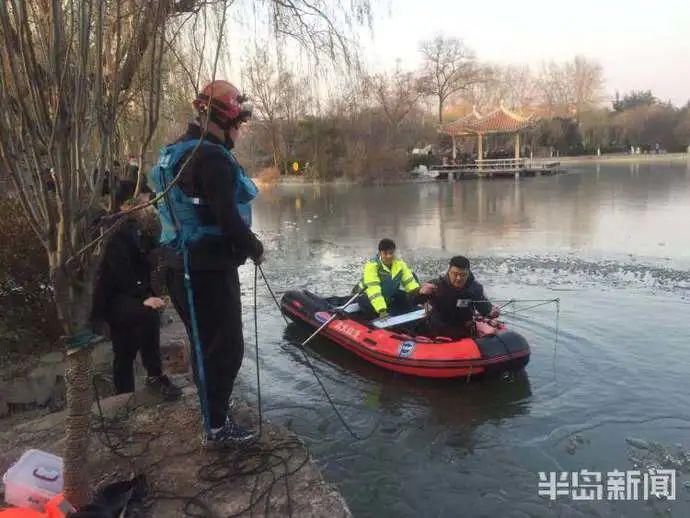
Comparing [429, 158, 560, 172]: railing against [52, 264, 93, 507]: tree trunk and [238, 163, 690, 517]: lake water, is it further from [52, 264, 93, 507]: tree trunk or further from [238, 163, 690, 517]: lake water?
[52, 264, 93, 507]: tree trunk

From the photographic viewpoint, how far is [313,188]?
3319cm

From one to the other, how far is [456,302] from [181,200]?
12.1 feet

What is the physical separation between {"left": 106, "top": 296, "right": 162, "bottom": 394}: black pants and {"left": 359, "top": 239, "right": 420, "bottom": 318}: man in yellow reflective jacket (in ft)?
10.1

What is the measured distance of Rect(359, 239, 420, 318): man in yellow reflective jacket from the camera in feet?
22.3

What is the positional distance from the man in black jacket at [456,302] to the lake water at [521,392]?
639 mm

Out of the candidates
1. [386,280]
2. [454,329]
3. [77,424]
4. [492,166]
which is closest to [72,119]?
[77,424]

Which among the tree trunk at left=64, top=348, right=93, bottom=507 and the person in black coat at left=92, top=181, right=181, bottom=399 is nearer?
the tree trunk at left=64, top=348, right=93, bottom=507

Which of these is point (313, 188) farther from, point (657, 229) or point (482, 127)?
point (657, 229)

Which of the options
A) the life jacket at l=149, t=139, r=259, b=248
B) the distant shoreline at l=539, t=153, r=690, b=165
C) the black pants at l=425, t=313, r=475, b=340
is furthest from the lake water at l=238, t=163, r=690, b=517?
the distant shoreline at l=539, t=153, r=690, b=165

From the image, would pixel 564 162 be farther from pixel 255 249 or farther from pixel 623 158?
pixel 255 249

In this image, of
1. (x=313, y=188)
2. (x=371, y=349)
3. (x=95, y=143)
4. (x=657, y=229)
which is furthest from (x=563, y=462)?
(x=313, y=188)

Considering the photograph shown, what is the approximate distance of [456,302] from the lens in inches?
237

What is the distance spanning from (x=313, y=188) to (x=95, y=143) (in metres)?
30.8

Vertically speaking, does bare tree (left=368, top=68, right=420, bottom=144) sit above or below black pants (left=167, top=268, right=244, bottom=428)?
above
